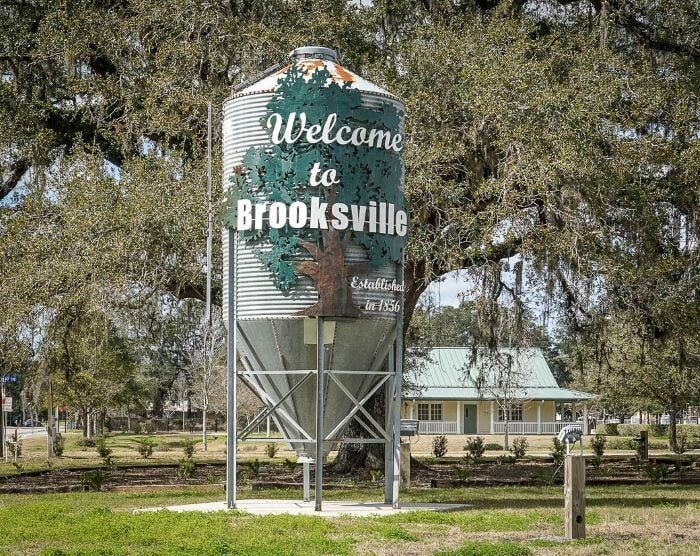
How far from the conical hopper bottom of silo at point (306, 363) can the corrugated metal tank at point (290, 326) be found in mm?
15

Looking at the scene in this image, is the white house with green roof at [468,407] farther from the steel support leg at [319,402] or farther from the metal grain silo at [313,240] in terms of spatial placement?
the steel support leg at [319,402]

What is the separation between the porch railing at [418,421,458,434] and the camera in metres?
65.6

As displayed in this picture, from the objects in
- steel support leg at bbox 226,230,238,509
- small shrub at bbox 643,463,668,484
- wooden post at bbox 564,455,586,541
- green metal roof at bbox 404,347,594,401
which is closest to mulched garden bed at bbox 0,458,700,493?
small shrub at bbox 643,463,668,484

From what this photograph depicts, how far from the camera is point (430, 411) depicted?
218 ft

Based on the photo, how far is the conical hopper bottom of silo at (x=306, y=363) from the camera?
1703cm

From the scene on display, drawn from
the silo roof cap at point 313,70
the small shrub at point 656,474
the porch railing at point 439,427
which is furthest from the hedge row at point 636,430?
the silo roof cap at point 313,70

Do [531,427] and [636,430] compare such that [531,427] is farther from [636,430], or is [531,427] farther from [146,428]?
[146,428]

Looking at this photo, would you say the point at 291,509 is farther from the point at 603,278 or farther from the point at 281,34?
the point at 281,34

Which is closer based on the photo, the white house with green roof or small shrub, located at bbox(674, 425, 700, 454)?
small shrub, located at bbox(674, 425, 700, 454)

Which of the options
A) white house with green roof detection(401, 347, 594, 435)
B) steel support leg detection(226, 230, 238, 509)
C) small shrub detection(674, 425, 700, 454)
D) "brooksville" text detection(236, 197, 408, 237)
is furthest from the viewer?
white house with green roof detection(401, 347, 594, 435)

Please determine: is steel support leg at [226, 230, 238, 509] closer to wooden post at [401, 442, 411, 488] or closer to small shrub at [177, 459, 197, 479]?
wooden post at [401, 442, 411, 488]

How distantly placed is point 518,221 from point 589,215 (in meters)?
1.41

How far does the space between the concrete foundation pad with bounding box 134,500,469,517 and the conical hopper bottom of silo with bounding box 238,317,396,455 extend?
0.95m

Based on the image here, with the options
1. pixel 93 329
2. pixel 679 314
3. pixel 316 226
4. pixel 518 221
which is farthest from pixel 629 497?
pixel 93 329
